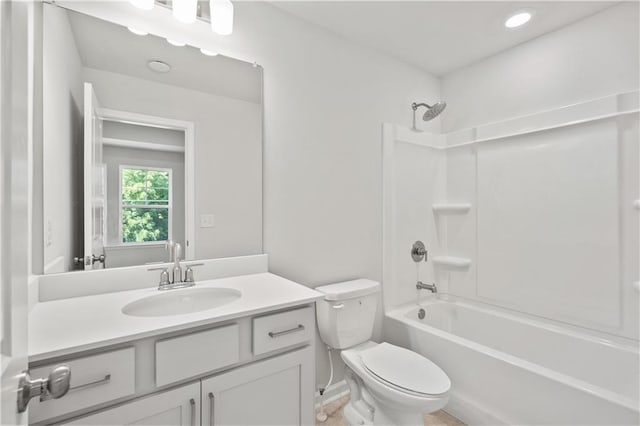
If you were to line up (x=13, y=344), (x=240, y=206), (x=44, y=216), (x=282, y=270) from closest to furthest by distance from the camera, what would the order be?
(x=13, y=344)
(x=44, y=216)
(x=240, y=206)
(x=282, y=270)

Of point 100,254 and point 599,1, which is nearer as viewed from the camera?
point 100,254

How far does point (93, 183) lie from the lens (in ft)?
4.22

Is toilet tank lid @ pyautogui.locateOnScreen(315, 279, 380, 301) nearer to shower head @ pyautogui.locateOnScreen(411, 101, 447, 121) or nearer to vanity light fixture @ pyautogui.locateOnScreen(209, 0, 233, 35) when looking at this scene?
shower head @ pyautogui.locateOnScreen(411, 101, 447, 121)

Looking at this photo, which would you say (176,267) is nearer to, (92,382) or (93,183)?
(93,183)

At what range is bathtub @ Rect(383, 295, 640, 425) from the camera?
1.35 meters

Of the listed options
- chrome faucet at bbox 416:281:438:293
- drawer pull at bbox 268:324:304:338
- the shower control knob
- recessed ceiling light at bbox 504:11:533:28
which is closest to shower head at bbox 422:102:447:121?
recessed ceiling light at bbox 504:11:533:28

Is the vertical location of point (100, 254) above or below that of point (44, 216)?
below

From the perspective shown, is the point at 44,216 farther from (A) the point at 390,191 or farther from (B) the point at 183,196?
(A) the point at 390,191

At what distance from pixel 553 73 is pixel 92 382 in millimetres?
2839

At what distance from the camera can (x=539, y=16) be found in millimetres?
1849

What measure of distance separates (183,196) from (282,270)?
0.68 meters

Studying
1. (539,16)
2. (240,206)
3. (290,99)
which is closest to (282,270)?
(240,206)

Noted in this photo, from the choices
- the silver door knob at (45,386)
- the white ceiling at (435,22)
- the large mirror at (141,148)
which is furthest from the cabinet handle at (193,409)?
the white ceiling at (435,22)

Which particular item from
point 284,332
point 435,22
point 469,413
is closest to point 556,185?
point 435,22
